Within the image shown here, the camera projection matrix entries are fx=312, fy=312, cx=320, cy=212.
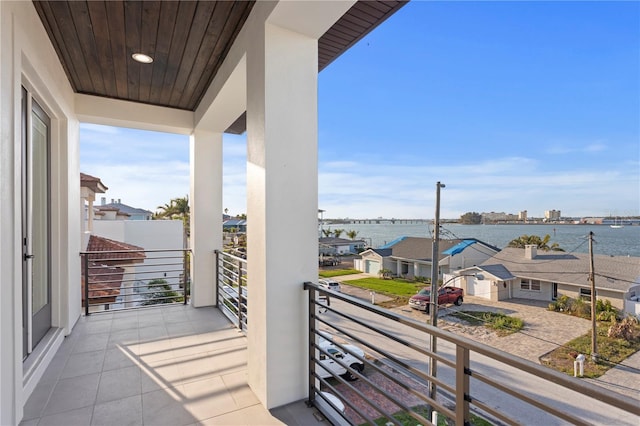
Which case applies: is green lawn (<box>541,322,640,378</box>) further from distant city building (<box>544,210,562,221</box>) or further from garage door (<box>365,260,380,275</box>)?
garage door (<box>365,260,380,275</box>)

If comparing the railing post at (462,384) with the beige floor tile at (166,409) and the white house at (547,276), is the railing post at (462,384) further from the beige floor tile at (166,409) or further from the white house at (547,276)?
the white house at (547,276)

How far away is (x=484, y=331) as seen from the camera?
259 inches

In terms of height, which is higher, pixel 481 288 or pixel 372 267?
pixel 372 267

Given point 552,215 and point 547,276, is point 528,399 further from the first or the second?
point 547,276

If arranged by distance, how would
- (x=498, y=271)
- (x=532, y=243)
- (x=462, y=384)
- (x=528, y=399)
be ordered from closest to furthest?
(x=528, y=399)
(x=462, y=384)
(x=532, y=243)
(x=498, y=271)

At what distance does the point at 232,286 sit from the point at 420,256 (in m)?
5.05

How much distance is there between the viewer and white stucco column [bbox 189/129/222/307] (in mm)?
4148

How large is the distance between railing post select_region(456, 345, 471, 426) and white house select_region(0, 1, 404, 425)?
109 cm

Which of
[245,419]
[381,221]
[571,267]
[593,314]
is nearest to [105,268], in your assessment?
[245,419]

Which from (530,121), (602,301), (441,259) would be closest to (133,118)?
(441,259)

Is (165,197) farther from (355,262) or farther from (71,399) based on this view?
(71,399)

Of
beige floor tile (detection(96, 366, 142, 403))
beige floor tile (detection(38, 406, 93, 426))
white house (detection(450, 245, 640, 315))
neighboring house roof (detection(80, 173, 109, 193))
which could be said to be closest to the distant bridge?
white house (detection(450, 245, 640, 315))

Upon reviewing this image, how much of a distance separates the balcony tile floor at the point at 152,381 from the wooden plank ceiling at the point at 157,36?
255cm

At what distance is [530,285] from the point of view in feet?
21.1
